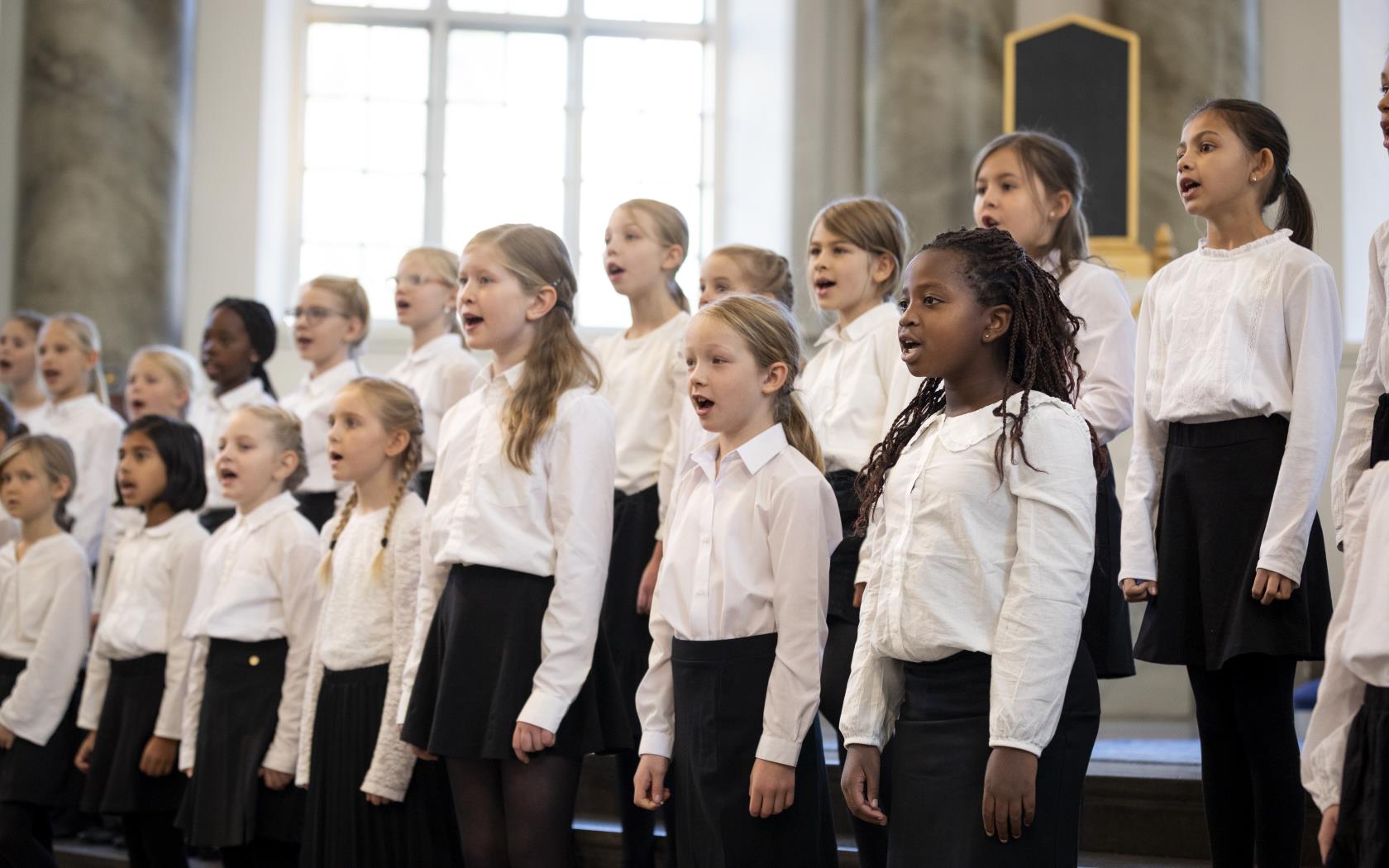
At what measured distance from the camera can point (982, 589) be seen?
2225 mm

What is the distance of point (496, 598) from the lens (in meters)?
3.12

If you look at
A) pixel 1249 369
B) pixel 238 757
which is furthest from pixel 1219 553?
pixel 238 757

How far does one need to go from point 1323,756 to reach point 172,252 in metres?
6.97

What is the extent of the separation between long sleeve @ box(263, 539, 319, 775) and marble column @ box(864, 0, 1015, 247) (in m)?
4.04

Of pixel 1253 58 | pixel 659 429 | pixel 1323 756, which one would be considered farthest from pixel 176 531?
pixel 1253 58

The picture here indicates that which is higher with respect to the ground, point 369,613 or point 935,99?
point 935,99

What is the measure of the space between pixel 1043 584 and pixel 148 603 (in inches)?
117

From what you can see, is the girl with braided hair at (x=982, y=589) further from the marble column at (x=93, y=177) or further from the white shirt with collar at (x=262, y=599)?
the marble column at (x=93, y=177)

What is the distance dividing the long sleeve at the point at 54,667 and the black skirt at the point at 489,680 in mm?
1817

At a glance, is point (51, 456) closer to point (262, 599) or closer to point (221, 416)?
point (221, 416)

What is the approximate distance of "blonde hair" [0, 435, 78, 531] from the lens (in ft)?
15.4

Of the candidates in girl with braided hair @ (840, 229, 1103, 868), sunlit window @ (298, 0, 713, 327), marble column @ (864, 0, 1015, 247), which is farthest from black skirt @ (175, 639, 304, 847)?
sunlit window @ (298, 0, 713, 327)

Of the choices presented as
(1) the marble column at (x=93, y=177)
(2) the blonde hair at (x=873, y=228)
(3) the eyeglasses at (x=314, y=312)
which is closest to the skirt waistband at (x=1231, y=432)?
(2) the blonde hair at (x=873, y=228)

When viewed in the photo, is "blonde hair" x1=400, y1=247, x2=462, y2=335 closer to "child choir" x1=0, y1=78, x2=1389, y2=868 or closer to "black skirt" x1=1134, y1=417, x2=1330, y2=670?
"child choir" x1=0, y1=78, x2=1389, y2=868
